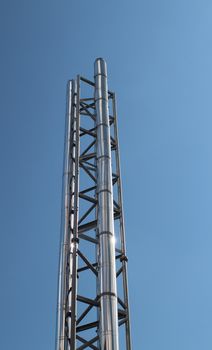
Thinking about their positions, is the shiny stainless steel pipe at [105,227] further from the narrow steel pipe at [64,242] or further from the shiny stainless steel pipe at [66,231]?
the narrow steel pipe at [64,242]

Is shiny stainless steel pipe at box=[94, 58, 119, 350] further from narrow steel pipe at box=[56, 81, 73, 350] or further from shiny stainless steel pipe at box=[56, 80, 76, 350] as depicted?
narrow steel pipe at box=[56, 81, 73, 350]

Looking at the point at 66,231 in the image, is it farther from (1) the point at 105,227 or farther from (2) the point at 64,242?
(1) the point at 105,227

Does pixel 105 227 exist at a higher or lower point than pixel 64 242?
lower

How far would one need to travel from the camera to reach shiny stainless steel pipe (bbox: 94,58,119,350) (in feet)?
37.6

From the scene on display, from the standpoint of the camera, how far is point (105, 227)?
43.9 ft

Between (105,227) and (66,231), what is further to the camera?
(66,231)

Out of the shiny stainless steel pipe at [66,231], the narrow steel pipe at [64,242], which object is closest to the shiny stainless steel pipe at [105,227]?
the shiny stainless steel pipe at [66,231]

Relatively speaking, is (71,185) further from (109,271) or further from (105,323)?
(105,323)

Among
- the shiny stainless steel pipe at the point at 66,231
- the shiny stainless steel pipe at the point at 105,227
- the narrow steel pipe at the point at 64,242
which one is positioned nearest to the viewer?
the shiny stainless steel pipe at the point at 105,227

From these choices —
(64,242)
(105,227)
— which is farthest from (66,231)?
(105,227)

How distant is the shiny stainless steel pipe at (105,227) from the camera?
1146 cm

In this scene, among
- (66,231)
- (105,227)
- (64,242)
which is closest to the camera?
(105,227)

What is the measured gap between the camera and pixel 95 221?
14.5 meters

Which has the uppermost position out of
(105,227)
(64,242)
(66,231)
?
(66,231)
